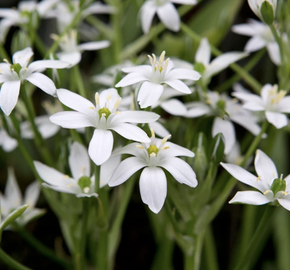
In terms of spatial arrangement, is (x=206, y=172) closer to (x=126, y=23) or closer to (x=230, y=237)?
(x=230, y=237)

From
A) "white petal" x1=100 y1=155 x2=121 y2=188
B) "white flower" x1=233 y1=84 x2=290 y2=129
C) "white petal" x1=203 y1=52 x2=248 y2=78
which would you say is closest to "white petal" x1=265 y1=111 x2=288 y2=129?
"white flower" x1=233 y1=84 x2=290 y2=129

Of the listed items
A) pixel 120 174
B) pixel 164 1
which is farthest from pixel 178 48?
pixel 120 174

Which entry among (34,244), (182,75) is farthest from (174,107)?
(34,244)

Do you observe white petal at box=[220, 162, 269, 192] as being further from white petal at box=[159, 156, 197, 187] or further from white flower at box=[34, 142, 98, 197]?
white flower at box=[34, 142, 98, 197]

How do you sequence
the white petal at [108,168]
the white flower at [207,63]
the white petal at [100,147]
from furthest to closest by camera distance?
the white flower at [207,63], the white petal at [108,168], the white petal at [100,147]

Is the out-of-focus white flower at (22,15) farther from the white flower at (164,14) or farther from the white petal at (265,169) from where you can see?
the white petal at (265,169)

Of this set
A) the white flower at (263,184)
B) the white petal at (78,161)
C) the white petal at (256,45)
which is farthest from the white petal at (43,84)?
the white petal at (256,45)
